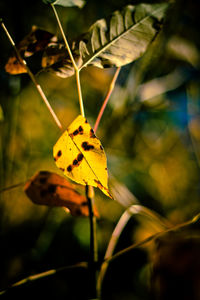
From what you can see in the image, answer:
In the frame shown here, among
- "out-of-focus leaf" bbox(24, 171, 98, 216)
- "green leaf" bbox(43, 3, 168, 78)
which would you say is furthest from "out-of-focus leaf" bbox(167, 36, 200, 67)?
"out-of-focus leaf" bbox(24, 171, 98, 216)

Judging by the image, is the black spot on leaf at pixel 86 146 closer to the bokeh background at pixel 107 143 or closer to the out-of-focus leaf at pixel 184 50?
the bokeh background at pixel 107 143

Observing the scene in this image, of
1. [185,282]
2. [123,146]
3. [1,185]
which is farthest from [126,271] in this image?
[185,282]

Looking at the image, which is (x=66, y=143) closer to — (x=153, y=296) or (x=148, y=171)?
(x=153, y=296)

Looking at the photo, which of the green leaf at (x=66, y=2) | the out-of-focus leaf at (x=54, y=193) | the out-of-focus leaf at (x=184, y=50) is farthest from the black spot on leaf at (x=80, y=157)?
the out-of-focus leaf at (x=184, y=50)

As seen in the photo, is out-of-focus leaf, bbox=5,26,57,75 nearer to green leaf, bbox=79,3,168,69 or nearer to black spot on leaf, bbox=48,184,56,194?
green leaf, bbox=79,3,168,69

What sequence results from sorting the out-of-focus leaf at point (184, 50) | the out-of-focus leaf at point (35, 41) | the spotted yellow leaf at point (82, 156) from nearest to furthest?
the spotted yellow leaf at point (82, 156) → the out-of-focus leaf at point (35, 41) → the out-of-focus leaf at point (184, 50)

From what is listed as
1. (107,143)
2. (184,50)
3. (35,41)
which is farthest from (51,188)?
(184,50)
